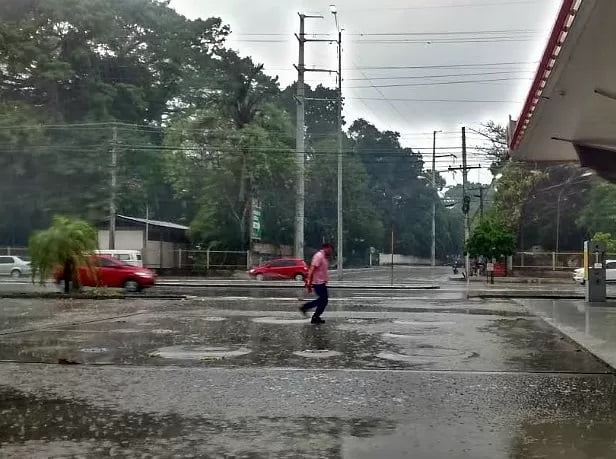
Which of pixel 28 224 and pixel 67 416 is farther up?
pixel 28 224

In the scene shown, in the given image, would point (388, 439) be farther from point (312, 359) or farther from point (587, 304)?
point (587, 304)

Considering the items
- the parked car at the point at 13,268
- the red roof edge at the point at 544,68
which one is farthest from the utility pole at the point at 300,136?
the red roof edge at the point at 544,68

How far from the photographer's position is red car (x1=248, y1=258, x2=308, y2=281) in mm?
37938

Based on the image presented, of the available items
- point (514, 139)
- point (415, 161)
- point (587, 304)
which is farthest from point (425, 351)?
point (415, 161)

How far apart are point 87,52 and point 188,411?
148ft

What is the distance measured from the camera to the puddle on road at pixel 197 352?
32.7ft

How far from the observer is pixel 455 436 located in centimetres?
585

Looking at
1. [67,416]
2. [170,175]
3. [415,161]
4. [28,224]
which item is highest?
[415,161]

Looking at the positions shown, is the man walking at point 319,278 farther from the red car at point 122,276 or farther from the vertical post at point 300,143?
the vertical post at point 300,143

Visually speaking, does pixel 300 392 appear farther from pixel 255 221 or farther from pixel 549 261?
pixel 549 261

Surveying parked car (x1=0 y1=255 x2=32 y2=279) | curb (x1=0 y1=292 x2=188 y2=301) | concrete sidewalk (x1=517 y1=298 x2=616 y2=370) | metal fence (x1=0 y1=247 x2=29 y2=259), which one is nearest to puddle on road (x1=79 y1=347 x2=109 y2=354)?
concrete sidewalk (x1=517 y1=298 x2=616 y2=370)

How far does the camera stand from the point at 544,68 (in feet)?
40.1

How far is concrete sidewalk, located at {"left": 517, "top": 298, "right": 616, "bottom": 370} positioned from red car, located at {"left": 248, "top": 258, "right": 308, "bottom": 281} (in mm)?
16676

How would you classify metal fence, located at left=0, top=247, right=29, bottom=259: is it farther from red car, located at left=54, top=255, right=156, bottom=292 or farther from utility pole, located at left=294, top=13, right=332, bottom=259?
red car, located at left=54, top=255, right=156, bottom=292
